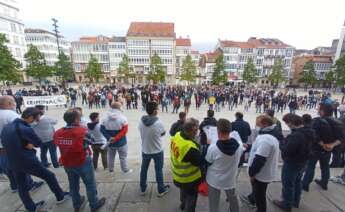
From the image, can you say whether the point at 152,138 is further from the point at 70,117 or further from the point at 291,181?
the point at 291,181

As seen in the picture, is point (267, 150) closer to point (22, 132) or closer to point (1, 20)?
point (22, 132)

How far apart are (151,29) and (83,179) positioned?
50784mm

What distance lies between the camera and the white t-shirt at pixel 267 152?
7.49 feet

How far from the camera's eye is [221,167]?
2256 mm

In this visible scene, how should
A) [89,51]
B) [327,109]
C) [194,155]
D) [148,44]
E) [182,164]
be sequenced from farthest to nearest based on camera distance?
1. [89,51]
2. [148,44]
3. [327,109]
4. [182,164]
5. [194,155]

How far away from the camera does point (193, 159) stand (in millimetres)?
2207

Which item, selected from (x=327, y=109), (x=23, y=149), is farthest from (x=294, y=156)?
(x=23, y=149)

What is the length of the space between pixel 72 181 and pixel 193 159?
196cm

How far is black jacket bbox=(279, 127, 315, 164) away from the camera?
2.55 m

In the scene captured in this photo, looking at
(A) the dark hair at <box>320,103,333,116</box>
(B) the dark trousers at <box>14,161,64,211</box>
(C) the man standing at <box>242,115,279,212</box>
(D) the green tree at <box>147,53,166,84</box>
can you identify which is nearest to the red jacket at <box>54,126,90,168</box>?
(B) the dark trousers at <box>14,161,64,211</box>

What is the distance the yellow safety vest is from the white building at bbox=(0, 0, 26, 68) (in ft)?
185

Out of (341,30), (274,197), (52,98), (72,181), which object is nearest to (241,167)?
(274,197)

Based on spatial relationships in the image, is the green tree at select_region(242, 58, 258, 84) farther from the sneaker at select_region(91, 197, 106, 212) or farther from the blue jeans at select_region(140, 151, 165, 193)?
the sneaker at select_region(91, 197, 106, 212)

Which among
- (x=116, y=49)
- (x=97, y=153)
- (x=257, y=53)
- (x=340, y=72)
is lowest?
(x=97, y=153)
